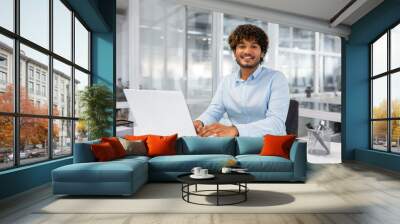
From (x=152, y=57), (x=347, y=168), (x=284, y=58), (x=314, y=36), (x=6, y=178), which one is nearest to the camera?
(x=6, y=178)

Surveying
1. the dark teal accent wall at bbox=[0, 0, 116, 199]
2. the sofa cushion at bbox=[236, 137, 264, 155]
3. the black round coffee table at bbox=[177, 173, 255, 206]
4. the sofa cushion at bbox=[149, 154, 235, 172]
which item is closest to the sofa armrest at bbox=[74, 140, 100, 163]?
the dark teal accent wall at bbox=[0, 0, 116, 199]

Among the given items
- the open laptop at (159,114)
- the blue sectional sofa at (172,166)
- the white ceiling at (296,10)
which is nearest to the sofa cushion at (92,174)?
the blue sectional sofa at (172,166)

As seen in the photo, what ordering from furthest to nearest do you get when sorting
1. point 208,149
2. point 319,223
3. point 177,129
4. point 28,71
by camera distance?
1. point 177,129
2. point 208,149
3. point 28,71
4. point 319,223

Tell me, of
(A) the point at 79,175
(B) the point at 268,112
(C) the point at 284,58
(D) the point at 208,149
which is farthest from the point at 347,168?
(A) the point at 79,175

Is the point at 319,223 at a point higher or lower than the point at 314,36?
lower

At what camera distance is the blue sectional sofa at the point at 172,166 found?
472 cm

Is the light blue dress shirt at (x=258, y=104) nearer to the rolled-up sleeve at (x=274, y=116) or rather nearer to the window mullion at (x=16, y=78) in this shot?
the rolled-up sleeve at (x=274, y=116)

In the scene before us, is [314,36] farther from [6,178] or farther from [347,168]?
[6,178]

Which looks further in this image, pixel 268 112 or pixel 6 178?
pixel 268 112

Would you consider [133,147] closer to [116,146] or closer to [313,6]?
[116,146]

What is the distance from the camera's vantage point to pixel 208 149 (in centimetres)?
665

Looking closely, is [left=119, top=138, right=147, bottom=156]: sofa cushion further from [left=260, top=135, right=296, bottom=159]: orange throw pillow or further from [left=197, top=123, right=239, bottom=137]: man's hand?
[left=260, top=135, right=296, bottom=159]: orange throw pillow

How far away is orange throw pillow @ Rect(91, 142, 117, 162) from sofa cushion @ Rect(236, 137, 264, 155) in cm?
214

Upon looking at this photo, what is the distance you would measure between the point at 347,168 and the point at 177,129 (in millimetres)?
3425
